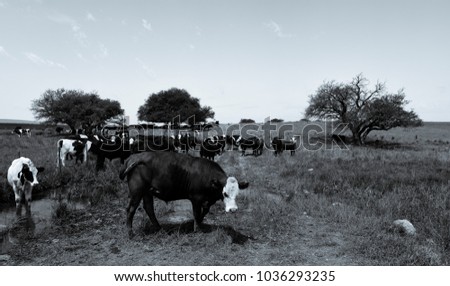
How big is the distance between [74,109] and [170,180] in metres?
48.4

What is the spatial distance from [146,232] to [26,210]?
12.9ft

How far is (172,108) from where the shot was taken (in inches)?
2194

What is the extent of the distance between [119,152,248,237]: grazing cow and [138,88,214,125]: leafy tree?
4573cm

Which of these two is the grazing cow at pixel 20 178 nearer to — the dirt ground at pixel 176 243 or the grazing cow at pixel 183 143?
the dirt ground at pixel 176 243

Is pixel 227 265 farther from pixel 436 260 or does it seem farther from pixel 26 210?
pixel 26 210

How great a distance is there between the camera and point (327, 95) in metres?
39.7

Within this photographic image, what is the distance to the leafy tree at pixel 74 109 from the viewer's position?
48.9m

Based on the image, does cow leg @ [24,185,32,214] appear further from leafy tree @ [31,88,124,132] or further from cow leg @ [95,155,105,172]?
leafy tree @ [31,88,124,132]

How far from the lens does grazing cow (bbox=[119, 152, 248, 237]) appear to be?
20.3ft

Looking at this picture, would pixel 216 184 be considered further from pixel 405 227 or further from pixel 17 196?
pixel 17 196

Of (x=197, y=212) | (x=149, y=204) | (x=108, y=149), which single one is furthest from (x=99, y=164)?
(x=197, y=212)

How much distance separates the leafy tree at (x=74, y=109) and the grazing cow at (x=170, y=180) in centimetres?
4520

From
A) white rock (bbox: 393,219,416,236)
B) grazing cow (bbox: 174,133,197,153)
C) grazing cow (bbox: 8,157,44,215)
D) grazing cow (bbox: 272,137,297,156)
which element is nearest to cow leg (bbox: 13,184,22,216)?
grazing cow (bbox: 8,157,44,215)
